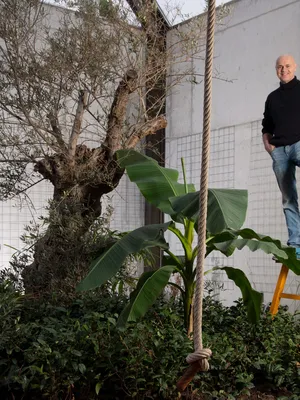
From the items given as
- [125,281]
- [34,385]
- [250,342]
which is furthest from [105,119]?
[34,385]

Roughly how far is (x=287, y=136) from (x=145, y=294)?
1.98m

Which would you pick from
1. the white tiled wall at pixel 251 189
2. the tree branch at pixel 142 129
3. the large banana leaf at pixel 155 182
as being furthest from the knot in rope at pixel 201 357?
the white tiled wall at pixel 251 189

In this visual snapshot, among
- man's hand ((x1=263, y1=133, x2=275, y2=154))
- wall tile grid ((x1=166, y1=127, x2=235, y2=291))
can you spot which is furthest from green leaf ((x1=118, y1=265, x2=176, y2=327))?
wall tile grid ((x1=166, y1=127, x2=235, y2=291))

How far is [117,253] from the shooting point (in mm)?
3490

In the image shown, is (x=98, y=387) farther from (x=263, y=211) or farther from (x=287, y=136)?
(x=263, y=211)

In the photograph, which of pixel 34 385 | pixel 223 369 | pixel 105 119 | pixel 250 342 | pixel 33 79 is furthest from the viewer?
pixel 105 119

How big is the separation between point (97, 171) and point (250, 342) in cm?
161

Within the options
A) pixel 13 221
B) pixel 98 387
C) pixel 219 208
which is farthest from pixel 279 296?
pixel 13 221

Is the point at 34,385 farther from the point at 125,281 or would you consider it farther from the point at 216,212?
the point at 125,281

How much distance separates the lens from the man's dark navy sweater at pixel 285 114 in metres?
4.75

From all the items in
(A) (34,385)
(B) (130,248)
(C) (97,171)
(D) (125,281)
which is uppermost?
(C) (97,171)

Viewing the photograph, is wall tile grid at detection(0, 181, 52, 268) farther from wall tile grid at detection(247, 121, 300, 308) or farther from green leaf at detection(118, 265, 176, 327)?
green leaf at detection(118, 265, 176, 327)

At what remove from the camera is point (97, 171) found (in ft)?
15.0

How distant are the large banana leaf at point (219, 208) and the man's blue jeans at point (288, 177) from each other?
1275 millimetres
